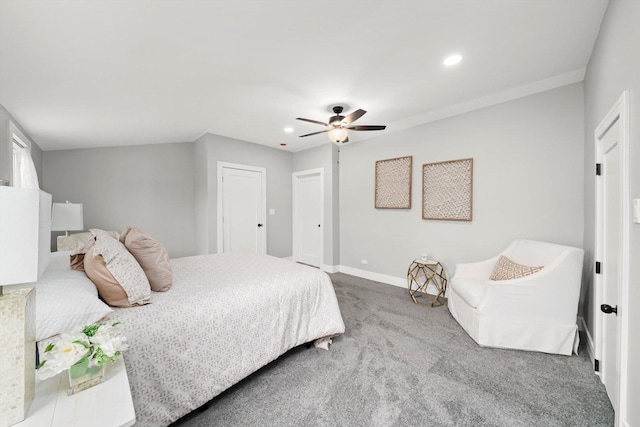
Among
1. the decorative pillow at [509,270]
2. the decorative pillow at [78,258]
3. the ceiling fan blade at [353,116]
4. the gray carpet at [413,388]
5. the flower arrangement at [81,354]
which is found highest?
the ceiling fan blade at [353,116]

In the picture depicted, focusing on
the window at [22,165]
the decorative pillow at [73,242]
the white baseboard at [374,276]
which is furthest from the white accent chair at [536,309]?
the window at [22,165]

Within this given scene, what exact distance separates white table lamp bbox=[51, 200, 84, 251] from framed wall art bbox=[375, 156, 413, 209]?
423 cm

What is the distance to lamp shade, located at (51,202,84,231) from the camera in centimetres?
313

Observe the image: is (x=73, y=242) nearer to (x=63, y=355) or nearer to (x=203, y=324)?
(x=203, y=324)

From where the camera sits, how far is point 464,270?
9.98 feet

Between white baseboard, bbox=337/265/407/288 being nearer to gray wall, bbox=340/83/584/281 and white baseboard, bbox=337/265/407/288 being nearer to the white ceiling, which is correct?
gray wall, bbox=340/83/584/281

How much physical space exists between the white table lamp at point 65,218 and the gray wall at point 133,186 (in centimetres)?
82

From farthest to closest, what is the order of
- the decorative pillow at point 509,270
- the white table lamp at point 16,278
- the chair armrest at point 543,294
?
the decorative pillow at point 509,270 < the chair armrest at point 543,294 < the white table lamp at point 16,278

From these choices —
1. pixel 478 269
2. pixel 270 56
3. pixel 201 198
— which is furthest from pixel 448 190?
pixel 201 198

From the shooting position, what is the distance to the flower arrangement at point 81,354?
84cm

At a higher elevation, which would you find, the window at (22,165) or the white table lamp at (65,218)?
the window at (22,165)

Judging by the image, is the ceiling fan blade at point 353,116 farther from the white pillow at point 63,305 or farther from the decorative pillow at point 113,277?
the white pillow at point 63,305

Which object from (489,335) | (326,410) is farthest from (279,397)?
(489,335)

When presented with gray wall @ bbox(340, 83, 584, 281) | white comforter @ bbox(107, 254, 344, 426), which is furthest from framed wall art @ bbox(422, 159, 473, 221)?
white comforter @ bbox(107, 254, 344, 426)
